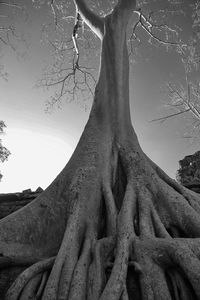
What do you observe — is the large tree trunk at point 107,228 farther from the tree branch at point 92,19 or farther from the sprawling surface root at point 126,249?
the tree branch at point 92,19

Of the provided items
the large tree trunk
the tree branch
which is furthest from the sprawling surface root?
the tree branch

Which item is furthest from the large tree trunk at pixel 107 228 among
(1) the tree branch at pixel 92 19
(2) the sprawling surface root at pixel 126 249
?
(1) the tree branch at pixel 92 19

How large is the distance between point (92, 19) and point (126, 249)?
4.88 meters

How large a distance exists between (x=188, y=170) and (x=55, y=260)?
727 centimetres

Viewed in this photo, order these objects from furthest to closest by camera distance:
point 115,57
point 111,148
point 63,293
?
1. point 115,57
2. point 111,148
3. point 63,293

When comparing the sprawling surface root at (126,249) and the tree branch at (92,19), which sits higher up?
the tree branch at (92,19)

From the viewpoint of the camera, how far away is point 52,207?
11.2ft

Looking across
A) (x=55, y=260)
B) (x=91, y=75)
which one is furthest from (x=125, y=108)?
(x=91, y=75)

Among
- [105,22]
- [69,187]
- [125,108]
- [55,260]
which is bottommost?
[55,260]

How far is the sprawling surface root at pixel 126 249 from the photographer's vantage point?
2211mm

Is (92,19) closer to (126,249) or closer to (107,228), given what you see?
(107,228)

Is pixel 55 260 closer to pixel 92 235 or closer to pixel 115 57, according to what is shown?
pixel 92 235

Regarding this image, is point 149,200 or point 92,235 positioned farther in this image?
point 149,200

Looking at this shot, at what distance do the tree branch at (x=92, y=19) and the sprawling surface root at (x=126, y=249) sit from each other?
3.25 metres
